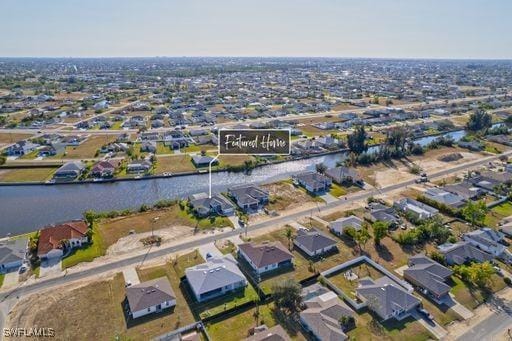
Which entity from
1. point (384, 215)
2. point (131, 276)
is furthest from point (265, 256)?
point (384, 215)

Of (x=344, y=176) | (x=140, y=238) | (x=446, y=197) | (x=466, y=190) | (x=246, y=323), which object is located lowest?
Result: (x=246, y=323)

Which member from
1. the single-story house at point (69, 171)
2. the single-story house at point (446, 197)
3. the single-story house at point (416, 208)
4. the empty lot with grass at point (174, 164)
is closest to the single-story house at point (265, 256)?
the single-story house at point (416, 208)

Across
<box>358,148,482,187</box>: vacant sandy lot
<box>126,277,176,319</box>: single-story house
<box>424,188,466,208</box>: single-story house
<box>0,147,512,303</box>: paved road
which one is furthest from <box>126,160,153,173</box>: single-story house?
<box>424,188,466,208</box>: single-story house

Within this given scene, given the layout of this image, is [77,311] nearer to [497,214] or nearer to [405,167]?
[497,214]

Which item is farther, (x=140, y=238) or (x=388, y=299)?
(x=140, y=238)

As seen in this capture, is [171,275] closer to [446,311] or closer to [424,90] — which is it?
[446,311]

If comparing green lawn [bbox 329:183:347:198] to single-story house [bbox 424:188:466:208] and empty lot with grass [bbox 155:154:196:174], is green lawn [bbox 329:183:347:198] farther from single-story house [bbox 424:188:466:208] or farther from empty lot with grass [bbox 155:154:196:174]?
empty lot with grass [bbox 155:154:196:174]

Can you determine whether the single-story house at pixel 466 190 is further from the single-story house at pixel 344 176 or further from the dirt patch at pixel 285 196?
the dirt patch at pixel 285 196
